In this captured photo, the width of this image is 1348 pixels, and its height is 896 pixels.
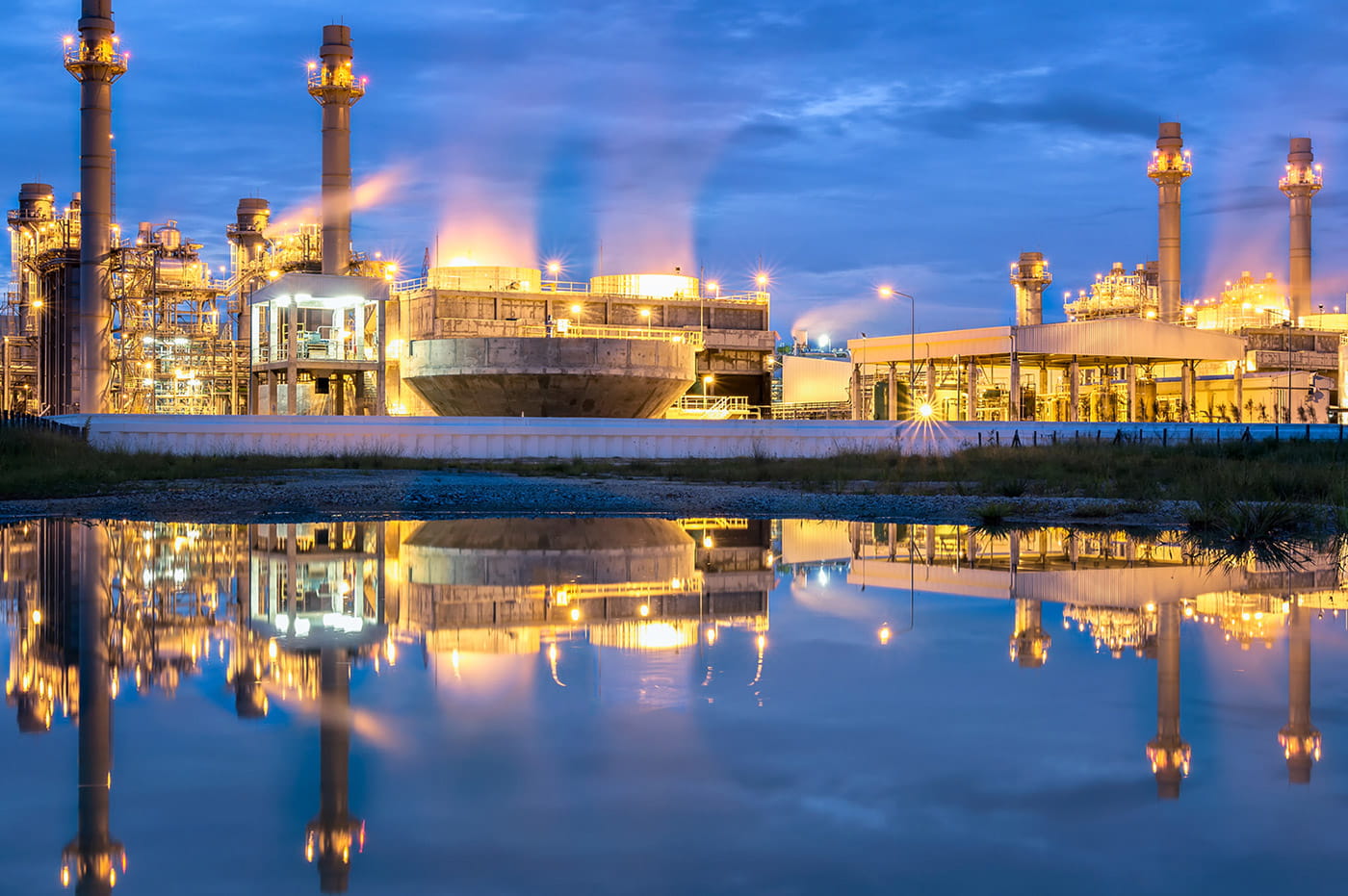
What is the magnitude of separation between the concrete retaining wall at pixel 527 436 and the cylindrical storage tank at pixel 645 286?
35426 mm

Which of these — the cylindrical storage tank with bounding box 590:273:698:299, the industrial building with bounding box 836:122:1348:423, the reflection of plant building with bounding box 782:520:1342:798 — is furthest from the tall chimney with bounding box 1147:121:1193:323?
the reflection of plant building with bounding box 782:520:1342:798

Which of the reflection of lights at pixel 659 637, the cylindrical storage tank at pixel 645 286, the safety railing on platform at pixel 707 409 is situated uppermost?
the cylindrical storage tank at pixel 645 286

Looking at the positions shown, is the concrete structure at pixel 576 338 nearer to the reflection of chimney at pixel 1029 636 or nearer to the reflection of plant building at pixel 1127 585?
the reflection of plant building at pixel 1127 585

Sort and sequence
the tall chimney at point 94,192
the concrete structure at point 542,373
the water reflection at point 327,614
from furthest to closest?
the tall chimney at point 94,192, the concrete structure at point 542,373, the water reflection at point 327,614

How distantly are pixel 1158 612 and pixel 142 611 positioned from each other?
8.06 m

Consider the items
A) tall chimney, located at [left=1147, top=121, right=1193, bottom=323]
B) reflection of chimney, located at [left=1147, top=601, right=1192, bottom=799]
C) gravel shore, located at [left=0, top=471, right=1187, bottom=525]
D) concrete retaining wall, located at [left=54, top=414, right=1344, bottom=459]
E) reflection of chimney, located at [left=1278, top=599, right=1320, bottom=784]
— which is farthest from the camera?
tall chimney, located at [left=1147, top=121, right=1193, bottom=323]

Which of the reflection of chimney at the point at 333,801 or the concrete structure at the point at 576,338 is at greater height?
the concrete structure at the point at 576,338

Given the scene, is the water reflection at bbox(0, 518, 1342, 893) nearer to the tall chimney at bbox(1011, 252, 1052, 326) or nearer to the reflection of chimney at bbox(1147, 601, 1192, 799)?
the reflection of chimney at bbox(1147, 601, 1192, 799)

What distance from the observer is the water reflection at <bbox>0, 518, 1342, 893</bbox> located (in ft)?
24.0

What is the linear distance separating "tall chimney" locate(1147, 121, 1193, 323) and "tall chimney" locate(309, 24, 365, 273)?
43.8m

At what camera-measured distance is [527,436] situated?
4128cm

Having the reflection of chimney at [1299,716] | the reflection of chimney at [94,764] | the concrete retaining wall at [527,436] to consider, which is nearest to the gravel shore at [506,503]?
the reflection of chimney at [94,764]

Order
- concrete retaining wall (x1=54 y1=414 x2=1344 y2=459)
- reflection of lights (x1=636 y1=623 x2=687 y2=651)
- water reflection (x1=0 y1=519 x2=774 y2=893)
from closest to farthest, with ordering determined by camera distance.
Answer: water reflection (x1=0 y1=519 x2=774 y2=893) → reflection of lights (x1=636 y1=623 x2=687 y2=651) → concrete retaining wall (x1=54 y1=414 x2=1344 y2=459)

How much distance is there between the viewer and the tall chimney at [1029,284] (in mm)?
87875
